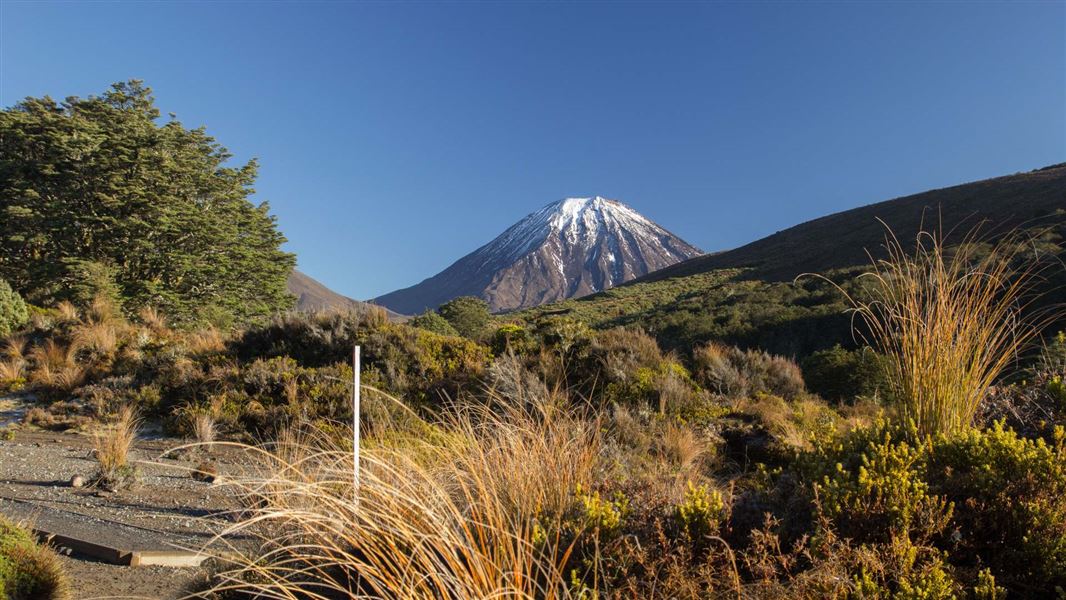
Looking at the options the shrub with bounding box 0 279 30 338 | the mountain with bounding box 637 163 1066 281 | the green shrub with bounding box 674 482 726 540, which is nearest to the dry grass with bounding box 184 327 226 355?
the shrub with bounding box 0 279 30 338

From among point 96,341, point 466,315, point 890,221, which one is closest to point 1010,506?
point 96,341

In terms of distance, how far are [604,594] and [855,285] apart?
19887 millimetres

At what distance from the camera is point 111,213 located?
56.0ft

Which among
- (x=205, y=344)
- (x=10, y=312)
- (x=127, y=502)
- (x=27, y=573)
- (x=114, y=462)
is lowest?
(x=127, y=502)

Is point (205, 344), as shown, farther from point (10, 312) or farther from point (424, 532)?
point (424, 532)

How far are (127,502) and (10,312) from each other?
437 inches

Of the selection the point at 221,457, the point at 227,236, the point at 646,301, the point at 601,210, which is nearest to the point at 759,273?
the point at 646,301

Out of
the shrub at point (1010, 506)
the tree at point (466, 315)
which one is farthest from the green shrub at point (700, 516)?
the tree at point (466, 315)

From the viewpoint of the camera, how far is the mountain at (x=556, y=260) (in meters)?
150

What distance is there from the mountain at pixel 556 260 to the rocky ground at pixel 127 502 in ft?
440

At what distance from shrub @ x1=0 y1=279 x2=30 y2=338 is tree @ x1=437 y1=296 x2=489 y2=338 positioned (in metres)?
10.2

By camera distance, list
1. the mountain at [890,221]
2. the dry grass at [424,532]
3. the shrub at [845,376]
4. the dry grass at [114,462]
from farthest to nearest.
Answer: the mountain at [890,221] < the shrub at [845,376] < the dry grass at [114,462] < the dry grass at [424,532]

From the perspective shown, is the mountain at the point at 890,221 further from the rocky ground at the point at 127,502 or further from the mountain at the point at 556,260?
the mountain at the point at 556,260

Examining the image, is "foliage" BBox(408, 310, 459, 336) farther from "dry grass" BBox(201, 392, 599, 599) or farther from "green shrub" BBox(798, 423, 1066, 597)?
"green shrub" BBox(798, 423, 1066, 597)
